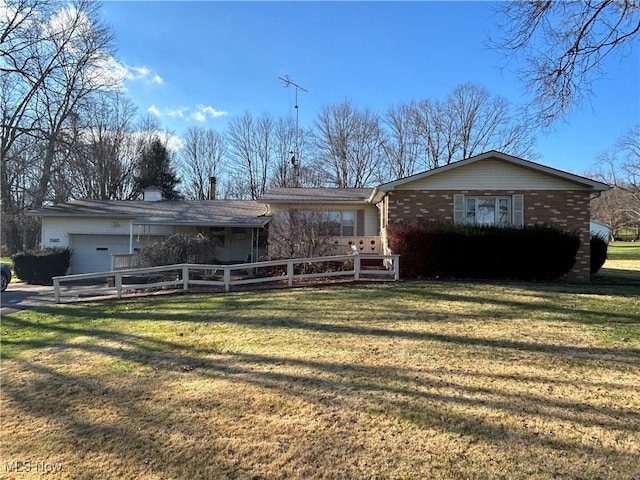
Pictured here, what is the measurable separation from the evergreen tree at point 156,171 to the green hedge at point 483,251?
29.5 m

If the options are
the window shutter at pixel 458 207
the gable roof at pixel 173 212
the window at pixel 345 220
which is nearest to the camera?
the window shutter at pixel 458 207

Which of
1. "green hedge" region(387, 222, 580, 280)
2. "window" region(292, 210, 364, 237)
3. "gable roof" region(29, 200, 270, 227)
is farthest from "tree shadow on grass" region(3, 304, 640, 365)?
"gable roof" region(29, 200, 270, 227)

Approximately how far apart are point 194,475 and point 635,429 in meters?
3.63

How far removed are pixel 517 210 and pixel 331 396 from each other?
40.0 feet

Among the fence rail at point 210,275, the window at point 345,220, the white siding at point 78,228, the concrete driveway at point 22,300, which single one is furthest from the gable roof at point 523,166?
the white siding at point 78,228

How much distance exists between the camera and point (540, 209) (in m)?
13.7

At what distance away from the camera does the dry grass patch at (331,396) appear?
117 inches

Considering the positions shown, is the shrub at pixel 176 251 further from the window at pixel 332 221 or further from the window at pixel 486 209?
the window at pixel 486 209

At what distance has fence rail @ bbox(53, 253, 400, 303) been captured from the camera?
11.0 metres

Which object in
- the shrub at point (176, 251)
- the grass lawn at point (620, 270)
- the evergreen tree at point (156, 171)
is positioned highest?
the evergreen tree at point (156, 171)

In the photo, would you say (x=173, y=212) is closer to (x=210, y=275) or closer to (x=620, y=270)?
(x=210, y=275)

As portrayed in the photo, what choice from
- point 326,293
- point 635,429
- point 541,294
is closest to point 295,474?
point 635,429

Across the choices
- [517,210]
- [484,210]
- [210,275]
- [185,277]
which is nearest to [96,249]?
[210,275]

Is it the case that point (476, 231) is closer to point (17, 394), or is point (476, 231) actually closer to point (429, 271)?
point (429, 271)
